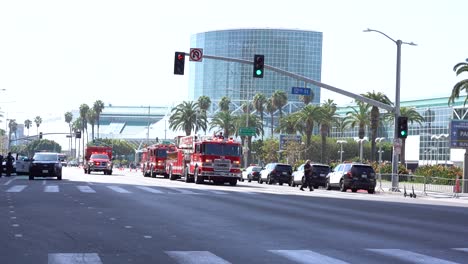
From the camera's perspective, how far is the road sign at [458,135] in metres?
48.4

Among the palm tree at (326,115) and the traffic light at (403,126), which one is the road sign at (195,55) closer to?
the traffic light at (403,126)

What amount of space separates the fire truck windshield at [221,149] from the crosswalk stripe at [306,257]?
1316 inches

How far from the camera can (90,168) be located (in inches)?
2653

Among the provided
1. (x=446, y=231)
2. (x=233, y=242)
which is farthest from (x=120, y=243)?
(x=446, y=231)

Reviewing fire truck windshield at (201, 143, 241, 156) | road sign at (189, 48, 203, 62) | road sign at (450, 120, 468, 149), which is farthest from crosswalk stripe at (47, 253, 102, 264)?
road sign at (450, 120, 468, 149)

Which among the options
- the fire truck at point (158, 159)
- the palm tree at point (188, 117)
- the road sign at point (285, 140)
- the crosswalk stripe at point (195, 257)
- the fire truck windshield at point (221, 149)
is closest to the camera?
the crosswalk stripe at point (195, 257)

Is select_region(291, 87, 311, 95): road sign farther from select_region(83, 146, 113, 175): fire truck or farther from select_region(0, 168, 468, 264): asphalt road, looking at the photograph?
select_region(83, 146, 113, 175): fire truck

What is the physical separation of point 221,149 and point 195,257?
114ft

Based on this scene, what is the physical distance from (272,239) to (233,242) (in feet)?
3.36

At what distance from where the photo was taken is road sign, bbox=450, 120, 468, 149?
48.4m

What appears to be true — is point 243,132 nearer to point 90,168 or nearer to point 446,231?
point 90,168

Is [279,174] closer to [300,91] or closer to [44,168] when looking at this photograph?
[300,91]

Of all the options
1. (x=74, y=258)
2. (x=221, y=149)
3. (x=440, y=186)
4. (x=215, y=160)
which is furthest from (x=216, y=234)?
(x=440, y=186)

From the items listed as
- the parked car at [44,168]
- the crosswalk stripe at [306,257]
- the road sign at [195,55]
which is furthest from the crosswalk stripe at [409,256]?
the parked car at [44,168]
